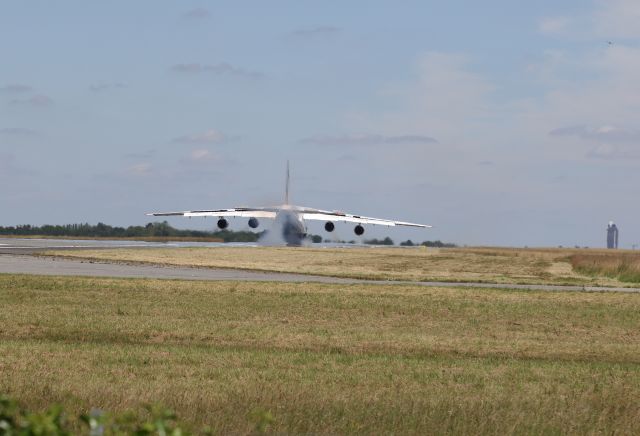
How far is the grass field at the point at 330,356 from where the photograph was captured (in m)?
15.1

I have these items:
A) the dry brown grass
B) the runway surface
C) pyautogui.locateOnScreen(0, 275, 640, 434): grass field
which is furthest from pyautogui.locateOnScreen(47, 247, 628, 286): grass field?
pyautogui.locateOnScreen(0, 275, 640, 434): grass field

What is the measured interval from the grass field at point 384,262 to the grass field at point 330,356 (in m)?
16.1

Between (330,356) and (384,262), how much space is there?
148 ft

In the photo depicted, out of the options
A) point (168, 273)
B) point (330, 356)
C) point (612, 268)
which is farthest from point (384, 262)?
point (330, 356)

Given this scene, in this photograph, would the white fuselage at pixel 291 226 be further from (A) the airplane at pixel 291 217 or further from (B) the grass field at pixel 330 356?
(B) the grass field at pixel 330 356

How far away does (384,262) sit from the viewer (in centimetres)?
6662

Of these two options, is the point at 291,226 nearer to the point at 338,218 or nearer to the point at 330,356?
the point at 338,218

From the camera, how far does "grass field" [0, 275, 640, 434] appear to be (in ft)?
49.5

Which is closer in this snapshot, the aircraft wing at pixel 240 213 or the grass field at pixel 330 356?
the grass field at pixel 330 356

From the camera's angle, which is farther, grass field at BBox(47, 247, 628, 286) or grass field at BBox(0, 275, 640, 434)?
grass field at BBox(47, 247, 628, 286)

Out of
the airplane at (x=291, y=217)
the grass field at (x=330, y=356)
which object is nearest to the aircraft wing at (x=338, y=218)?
the airplane at (x=291, y=217)

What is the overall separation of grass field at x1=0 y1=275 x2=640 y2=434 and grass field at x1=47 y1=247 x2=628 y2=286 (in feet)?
52.9

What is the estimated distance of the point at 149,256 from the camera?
66312 mm

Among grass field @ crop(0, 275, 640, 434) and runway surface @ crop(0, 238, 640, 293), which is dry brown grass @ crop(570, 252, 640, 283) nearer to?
runway surface @ crop(0, 238, 640, 293)
